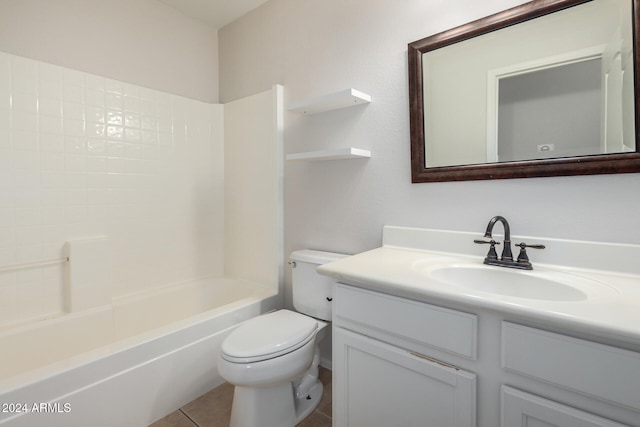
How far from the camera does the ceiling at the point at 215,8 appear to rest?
218 cm

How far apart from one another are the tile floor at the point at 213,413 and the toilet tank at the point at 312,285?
1.49ft

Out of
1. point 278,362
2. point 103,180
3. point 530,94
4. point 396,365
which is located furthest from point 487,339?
point 103,180

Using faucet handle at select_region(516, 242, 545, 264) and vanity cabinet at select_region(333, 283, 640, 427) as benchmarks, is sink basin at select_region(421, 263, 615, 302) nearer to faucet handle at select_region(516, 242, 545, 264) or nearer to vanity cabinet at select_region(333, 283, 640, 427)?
faucet handle at select_region(516, 242, 545, 264)

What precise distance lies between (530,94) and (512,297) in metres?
0.84

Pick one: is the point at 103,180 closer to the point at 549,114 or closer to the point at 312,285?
the point at 312,285

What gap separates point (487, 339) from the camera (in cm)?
84

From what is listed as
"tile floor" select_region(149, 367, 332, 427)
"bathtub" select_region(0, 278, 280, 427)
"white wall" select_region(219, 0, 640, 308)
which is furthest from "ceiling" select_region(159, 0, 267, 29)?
"tile floor" select_region(149, 367, 332, 427)

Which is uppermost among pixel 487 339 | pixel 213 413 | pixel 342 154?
pixel 342 154

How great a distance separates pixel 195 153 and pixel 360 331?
6.27 feet

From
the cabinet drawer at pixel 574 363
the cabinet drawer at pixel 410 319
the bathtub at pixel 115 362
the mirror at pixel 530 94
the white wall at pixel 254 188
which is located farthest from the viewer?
the white wall at pixel 254 188

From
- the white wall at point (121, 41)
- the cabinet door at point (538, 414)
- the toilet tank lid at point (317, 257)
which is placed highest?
the white wall at point (121, 41)

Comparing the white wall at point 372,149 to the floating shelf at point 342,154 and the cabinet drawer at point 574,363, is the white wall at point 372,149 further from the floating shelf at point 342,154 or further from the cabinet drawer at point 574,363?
the cabinet drawer at point 574,363

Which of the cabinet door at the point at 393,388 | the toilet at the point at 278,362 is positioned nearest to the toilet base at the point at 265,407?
the toilet at the point at 278,362

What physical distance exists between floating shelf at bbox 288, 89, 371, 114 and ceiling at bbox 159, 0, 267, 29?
101 centimetres
